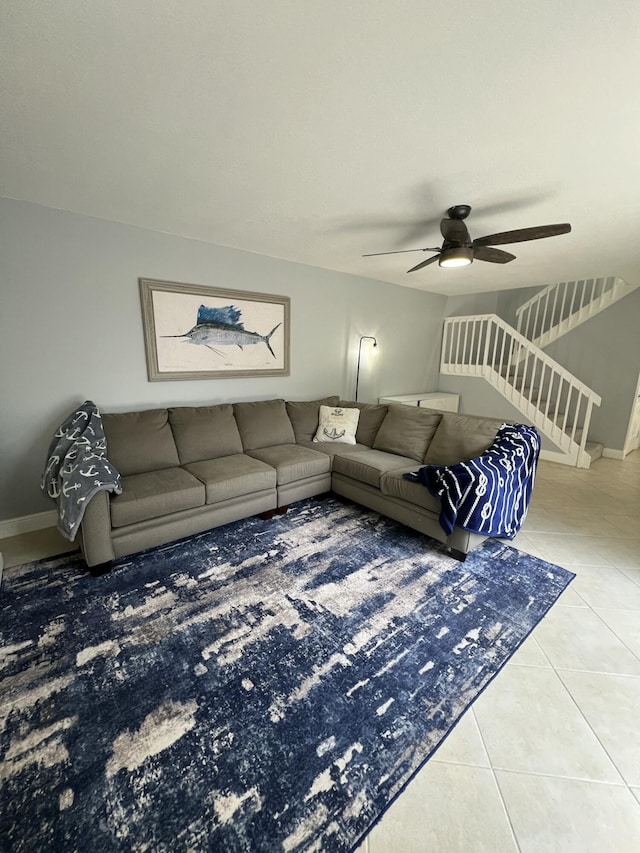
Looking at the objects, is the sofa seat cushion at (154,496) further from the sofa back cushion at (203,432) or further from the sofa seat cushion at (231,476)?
the sofa back cushion at (203,432)

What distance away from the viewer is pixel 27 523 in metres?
2.62

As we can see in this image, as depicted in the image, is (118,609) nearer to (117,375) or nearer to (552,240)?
(117,375)

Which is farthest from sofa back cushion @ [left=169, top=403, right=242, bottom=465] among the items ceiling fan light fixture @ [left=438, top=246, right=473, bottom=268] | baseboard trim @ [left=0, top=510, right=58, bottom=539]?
ceiling fan light fixture @ [left=438, top=246, right=473, bottom=268]

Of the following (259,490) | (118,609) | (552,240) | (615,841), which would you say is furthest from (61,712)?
(552,240)

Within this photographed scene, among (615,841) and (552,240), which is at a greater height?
(552,240)

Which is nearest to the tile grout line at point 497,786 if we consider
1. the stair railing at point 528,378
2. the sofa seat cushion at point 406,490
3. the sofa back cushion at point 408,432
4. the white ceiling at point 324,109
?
the sofa seat cushion at point 406,490

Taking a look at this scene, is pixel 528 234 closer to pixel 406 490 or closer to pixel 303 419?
pixel 406 490

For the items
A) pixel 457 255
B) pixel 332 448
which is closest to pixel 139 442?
pixel 332 448

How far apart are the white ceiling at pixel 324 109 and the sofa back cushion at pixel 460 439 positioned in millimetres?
1550

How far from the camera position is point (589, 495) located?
11.6ft

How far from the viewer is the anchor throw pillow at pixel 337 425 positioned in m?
3.64

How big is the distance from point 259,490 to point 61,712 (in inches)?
64.6

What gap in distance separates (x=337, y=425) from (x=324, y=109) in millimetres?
2596

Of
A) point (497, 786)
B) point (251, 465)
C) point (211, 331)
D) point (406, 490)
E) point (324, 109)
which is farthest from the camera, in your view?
point (211, 331)
